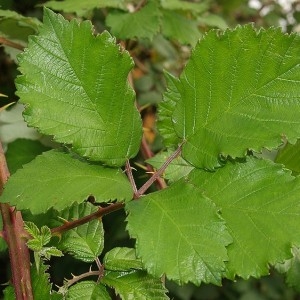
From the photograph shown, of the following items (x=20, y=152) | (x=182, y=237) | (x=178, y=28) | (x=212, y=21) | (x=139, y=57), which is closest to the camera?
(x=182, y=237)

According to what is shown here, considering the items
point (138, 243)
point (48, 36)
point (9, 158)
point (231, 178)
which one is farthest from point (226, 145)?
point (9, 158)

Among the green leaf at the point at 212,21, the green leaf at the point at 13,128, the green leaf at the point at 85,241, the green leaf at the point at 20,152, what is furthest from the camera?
the green leaf at the point at 212,21

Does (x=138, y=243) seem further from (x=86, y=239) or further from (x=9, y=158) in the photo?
(x=9, y=158)

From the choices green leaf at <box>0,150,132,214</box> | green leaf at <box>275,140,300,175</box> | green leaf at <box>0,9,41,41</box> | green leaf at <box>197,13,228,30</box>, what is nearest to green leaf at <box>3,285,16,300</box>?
green leaf at <box>0,150,132,214</box>

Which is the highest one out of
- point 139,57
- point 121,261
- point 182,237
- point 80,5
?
point 80,5

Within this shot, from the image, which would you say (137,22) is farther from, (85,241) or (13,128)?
(85,241)

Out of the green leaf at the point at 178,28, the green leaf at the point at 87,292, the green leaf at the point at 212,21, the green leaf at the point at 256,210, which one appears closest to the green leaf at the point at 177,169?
the green leaf at the point at 256,210

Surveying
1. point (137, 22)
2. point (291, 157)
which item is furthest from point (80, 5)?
point (291, 157)

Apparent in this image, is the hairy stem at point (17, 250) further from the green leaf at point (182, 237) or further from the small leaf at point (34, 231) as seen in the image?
the green leaf at point (182, 237)
